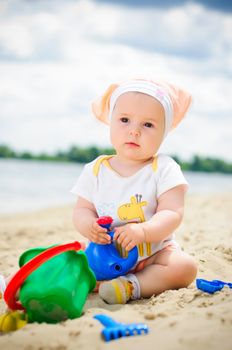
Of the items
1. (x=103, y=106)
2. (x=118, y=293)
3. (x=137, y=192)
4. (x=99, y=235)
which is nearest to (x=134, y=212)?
(x=137, y=192)

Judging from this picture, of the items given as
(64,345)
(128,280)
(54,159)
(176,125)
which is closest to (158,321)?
(64,345)

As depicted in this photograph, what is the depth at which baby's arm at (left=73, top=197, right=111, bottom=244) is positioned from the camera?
8.18 ft

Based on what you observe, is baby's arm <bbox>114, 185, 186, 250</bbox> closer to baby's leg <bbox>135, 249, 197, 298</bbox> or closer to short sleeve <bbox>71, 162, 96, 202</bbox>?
baby's leg <bbox>135, 249, 197, 298</bbox>

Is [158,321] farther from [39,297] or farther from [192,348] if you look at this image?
[39,297]

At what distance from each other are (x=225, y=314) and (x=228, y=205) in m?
5.52

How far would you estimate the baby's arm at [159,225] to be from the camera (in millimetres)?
2398

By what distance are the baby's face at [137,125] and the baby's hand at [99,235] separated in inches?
18.8

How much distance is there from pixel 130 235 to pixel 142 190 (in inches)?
14.6

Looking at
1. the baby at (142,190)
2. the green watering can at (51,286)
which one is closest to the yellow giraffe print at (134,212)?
the baby at (142,190)

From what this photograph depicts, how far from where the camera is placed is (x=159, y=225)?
249 centimetres

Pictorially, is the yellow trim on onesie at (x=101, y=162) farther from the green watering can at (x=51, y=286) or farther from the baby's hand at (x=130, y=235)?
the green watering can at (x=51, y=286)

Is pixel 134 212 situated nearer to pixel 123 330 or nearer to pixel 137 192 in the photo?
pixel 137 192

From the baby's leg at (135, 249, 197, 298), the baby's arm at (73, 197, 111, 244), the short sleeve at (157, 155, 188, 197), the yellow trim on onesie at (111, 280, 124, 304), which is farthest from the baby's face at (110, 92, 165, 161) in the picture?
the yellow trim on onesie at (111, 280, 124, 304)

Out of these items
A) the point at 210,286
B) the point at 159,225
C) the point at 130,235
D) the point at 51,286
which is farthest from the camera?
the point at 159,225
